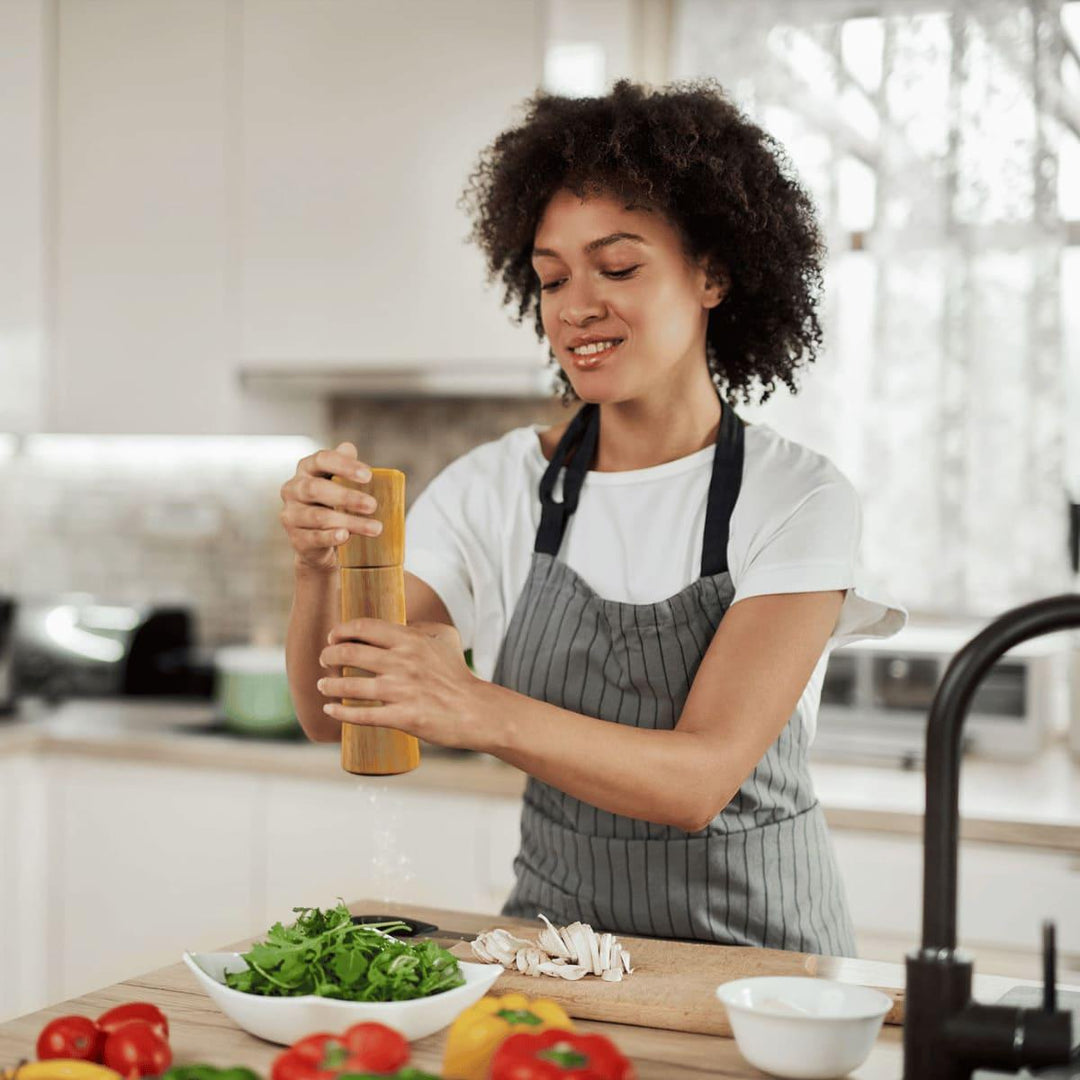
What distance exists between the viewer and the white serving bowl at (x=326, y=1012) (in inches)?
40.9

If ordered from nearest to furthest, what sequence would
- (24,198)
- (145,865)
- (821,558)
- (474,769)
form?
(821,558), (474,769), (145,865), (24,198)

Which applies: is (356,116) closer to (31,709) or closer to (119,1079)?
(31,709)

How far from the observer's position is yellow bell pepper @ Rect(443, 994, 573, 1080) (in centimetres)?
98

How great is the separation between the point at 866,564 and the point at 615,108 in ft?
5.15

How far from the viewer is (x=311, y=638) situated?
1.44 meters

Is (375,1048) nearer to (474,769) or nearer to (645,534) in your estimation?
(645,534)

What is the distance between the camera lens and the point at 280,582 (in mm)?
3340

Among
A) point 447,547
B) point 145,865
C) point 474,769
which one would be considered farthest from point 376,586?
point 145,865

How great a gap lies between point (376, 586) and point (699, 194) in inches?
25.1

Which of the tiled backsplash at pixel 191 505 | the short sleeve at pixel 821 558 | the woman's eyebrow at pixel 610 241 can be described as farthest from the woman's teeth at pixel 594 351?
the tiled backsplash at pixel 191 505

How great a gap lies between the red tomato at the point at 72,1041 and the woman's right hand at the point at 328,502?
0.41 m

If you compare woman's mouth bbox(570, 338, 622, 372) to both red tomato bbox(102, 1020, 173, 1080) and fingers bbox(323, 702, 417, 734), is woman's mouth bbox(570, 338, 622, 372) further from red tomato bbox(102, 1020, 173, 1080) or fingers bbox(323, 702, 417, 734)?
red tomato bbox(102, 1020, 173, 1080)

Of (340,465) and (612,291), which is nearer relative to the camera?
(340,465)

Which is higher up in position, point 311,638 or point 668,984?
point 311,638
